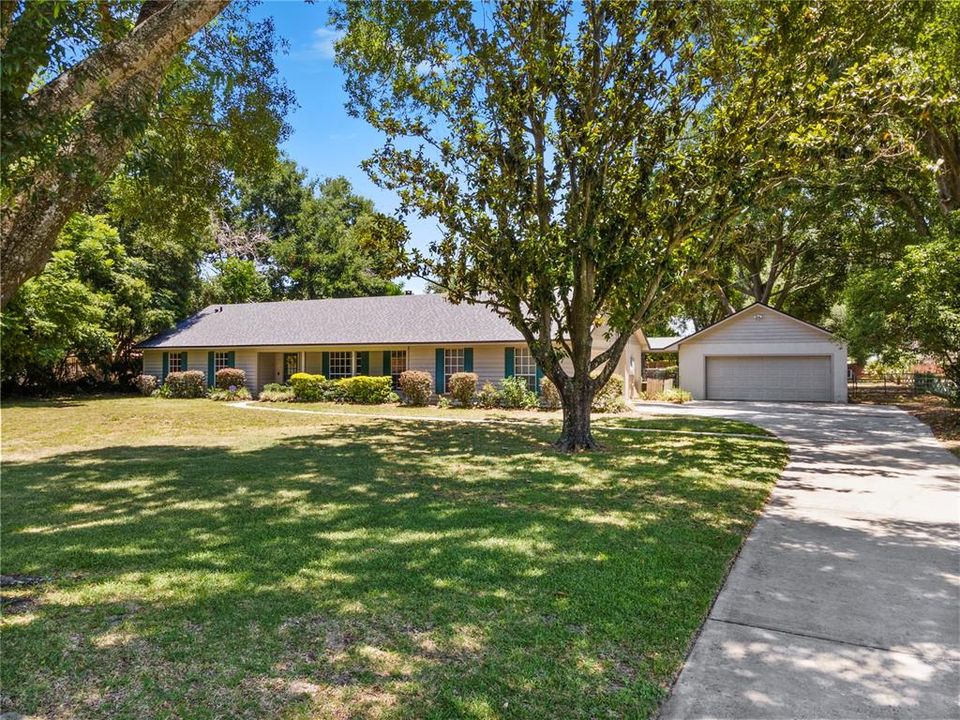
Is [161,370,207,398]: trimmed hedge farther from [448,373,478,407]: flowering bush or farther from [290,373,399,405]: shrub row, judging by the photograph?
[448,373,478,407]: flowering bush

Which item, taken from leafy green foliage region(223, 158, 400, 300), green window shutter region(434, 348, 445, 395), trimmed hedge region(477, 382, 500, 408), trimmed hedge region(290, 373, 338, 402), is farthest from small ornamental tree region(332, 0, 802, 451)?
leafy green foliage region(223, 158, 400, 300)

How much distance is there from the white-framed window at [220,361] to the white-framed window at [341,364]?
5.30 metres

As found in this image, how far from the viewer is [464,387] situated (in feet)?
69.7

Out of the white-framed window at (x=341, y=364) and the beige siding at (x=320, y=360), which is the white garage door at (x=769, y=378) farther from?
the white-framed window at (x=341, y=364)

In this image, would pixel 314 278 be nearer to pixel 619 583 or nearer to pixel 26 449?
pixel 26 449

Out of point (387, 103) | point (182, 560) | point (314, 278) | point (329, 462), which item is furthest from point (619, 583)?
point (314, 278)

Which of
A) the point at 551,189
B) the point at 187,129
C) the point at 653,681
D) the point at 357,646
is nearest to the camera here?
the point at 653,681

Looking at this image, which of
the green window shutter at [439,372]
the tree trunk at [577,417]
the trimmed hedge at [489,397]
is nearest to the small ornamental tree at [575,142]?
the tree trunk at [577,417]

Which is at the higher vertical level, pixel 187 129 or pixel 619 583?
pixel 187 129

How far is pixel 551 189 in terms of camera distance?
11.2 meters

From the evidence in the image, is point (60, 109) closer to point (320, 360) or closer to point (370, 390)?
point (370, 390)

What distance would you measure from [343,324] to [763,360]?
63.4ft

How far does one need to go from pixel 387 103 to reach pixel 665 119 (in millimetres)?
5502

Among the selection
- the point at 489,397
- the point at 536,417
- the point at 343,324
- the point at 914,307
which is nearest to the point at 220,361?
the point at 343,324
